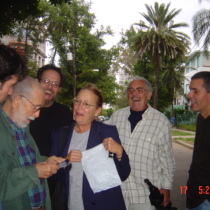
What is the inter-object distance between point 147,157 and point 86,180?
3.02 feet

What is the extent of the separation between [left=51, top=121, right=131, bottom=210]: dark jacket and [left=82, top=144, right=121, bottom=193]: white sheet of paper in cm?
8

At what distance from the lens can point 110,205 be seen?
202cm

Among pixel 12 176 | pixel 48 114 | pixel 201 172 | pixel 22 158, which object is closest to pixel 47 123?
pixel 48 114

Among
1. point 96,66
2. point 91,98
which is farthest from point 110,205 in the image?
point 96,66

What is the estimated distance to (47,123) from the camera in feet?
8.79

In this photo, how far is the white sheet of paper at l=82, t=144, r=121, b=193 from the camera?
1979 millimetres

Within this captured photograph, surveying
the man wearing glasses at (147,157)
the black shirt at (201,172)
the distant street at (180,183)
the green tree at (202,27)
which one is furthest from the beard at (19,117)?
the green tree at (202,27)

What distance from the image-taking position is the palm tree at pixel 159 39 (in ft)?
70.5

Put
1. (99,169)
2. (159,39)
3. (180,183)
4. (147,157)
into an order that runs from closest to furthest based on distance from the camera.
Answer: (99,169)
(147,157)
(180,183)
(159,39)

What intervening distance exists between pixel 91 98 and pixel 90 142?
0.46 meters

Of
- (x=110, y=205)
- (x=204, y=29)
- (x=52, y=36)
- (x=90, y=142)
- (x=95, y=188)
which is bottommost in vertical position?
(x=110, y=205)

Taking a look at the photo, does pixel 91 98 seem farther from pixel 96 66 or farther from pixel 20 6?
pixel 96 66

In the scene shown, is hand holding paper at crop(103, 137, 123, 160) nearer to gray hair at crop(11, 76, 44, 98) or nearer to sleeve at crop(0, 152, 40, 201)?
sleeve at crop(0, 152, 40, 201)

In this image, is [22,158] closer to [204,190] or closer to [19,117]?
[19,117]
